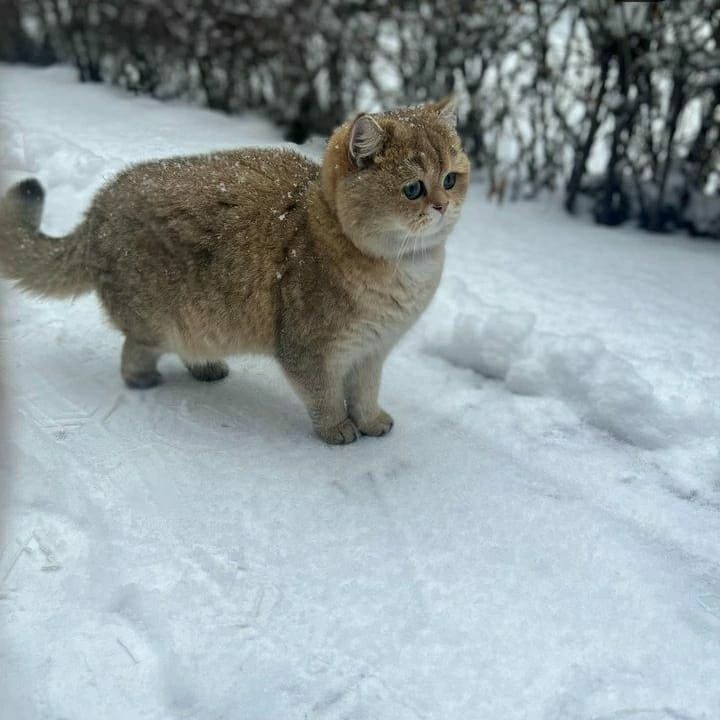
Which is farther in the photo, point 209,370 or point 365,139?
point 209,370

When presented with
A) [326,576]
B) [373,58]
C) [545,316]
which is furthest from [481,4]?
[326,576]

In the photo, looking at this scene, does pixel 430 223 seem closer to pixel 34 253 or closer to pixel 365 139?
pixel 365 139

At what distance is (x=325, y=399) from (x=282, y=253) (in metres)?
0.57

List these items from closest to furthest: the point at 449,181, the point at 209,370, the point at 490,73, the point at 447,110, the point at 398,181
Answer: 1. the point at 398,181
2. the point at 449,181
3. the point at 447,110
4. the point at 209,370
5. the point at 490,73

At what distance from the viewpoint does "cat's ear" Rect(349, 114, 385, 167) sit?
263 cm

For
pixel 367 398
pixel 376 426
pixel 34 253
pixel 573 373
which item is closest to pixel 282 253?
pixel 367 398

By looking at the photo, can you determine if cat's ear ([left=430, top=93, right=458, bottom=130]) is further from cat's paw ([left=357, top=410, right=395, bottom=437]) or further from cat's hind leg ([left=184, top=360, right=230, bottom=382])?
cat's hind leg ([left=184, top=360, right=230, bottom=382])

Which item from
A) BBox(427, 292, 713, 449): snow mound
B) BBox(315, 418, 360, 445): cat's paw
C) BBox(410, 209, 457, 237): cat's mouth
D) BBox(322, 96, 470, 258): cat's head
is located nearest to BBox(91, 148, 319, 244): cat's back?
BBox(322, 96, 470, 258): cat's head

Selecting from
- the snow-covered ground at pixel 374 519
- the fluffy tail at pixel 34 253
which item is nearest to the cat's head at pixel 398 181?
the snow-covered ground at pixel 374 519

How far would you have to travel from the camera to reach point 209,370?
11.5 ft

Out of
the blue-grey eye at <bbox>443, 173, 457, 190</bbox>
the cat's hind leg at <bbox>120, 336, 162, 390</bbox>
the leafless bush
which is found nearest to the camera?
the blue-grey eye at <bbox>443, 173, 457, 190</bbox>

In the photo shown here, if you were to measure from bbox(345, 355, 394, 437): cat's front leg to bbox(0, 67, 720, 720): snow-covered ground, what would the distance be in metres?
0.10

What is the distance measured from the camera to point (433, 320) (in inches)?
153

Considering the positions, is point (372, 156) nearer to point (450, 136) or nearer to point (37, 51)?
point (450, 136)
